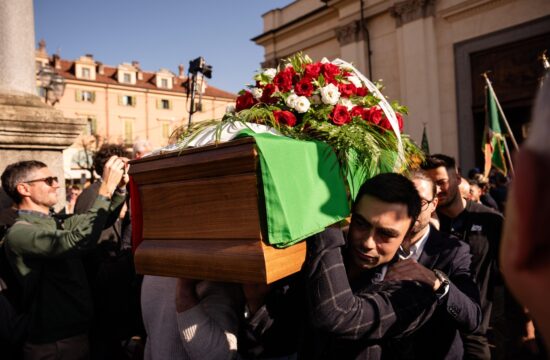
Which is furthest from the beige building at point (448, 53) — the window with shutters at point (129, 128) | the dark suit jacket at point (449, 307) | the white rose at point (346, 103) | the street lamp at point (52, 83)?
the window with shutters at point (129, 128)

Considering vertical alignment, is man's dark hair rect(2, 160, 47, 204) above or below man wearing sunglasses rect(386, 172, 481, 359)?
above

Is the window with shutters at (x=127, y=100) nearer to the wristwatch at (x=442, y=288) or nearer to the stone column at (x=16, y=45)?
the stone column at (x=16, y=45)

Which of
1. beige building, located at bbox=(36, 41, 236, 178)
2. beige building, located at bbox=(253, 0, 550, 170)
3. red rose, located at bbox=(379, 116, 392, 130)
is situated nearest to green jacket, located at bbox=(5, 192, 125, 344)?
red rose, located at bbox=(379, 116, 392, 130)

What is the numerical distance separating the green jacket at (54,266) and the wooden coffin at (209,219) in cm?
96

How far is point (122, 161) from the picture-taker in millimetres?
2789

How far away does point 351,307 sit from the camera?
1604 millimetres

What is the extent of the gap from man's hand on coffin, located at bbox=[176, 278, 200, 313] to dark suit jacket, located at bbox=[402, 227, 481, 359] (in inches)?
41.3

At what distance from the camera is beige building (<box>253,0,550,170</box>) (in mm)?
12438

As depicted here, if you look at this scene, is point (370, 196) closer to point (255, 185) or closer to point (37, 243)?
point (255, 185)

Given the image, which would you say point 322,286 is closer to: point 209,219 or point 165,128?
point 209,219

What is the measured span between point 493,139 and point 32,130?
19.5ft

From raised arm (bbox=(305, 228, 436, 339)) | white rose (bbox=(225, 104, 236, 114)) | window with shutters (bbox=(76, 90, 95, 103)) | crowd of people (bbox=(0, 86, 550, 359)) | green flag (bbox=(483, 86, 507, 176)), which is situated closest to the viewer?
crowd of people (bbox=(0, 86, 550, 359))

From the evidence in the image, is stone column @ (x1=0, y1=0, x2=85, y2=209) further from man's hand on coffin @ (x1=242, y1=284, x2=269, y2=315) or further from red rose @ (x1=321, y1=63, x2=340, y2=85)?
man's hand on coffin @ (x1=242, y1=284, x2=269, y2=315)

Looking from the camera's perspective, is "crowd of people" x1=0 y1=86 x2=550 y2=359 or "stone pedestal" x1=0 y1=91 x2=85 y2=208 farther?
"stone pedestal" x1=0 y1=91 x2=85 y2=208
